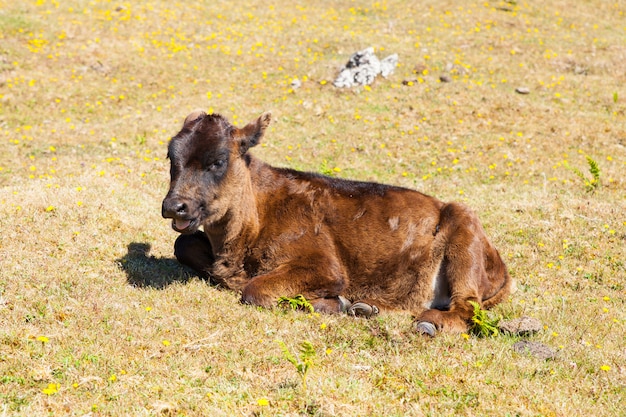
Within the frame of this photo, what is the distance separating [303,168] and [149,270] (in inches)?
279

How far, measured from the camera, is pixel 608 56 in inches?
904

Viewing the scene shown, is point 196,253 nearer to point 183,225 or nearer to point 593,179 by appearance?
point 183,225

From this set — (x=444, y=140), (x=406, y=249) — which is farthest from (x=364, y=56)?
(x=406, y=249)

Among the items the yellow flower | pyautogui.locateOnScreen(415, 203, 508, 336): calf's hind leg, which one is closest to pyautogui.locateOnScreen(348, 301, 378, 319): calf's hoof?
pyautogui.locateOnScreen(415, 203, 508, 336): calf's hind leg

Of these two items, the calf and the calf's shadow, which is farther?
the calf's shadow

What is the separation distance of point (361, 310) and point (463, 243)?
5.12ft

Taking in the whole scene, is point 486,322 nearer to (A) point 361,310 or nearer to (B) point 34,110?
(A) point 361,310

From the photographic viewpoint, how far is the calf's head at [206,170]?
7.31 m

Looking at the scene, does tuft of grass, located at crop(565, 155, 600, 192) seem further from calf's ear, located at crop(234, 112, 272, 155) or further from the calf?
calf's ear, located at crop(234, 112, 272, 155)

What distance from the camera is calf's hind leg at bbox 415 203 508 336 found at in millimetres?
7395

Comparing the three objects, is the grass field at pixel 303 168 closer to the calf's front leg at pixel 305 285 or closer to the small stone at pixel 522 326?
the small stone at pixel 522 326

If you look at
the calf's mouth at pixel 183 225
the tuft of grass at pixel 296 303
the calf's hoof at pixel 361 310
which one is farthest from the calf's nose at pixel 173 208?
the calf's hoof at pixel 361 310

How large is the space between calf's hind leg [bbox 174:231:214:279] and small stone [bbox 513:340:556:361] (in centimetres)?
402

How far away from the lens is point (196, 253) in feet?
27.7
